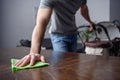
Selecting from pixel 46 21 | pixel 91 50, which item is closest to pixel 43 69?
pixel 46 21

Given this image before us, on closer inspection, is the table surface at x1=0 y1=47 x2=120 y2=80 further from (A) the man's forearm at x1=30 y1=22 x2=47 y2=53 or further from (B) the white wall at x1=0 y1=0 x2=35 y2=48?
(B) the white wall at x1=0 y1=0 x2=35 y2=48

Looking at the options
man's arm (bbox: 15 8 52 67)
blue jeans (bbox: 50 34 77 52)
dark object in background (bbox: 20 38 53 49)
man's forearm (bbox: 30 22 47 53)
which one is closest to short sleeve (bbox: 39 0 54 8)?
man's arm (bbox: 15 8 52 67)

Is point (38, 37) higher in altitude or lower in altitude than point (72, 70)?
higher

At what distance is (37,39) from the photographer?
1.34 meters

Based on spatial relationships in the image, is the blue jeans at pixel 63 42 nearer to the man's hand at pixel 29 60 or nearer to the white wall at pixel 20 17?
the man's hand at pixel 29 60

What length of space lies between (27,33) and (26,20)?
0.25 meters

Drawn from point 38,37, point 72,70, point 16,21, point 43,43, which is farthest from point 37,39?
point 16,21

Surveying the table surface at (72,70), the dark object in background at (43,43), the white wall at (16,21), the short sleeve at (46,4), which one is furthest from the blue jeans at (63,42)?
the white wall at (16,21)

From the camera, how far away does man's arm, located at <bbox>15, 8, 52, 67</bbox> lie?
1083 millimetres

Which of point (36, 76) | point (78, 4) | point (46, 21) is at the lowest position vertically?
point (36, 76)

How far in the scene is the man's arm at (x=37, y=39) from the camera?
1083 millimetres

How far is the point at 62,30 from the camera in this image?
1.87 m

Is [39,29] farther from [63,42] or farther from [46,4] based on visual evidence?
[63,42]

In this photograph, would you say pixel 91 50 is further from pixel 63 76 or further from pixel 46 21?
pixel 63 76
